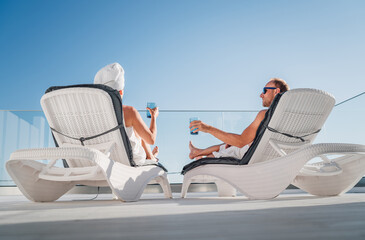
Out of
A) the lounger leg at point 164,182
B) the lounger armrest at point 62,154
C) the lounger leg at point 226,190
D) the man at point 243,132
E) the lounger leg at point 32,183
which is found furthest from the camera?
the lounger leg at point 226,190

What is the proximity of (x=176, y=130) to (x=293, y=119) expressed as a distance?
Answer: 4.03m

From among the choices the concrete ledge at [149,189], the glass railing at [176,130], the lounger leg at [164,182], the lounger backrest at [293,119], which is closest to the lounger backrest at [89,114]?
the lounger leg at [164,182]

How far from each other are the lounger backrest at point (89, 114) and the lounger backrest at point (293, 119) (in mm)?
1226

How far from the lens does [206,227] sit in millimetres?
833

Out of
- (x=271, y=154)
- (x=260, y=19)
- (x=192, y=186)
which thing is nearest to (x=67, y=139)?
(x=271, y=154)

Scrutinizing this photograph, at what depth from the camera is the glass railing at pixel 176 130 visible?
613 centimetres

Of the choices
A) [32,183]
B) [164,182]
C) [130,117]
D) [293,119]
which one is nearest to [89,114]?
[130,117]

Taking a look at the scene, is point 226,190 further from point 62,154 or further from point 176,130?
point 176,130

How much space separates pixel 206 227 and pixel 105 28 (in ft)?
86.9

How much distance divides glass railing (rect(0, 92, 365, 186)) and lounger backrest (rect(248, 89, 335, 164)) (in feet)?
11.5

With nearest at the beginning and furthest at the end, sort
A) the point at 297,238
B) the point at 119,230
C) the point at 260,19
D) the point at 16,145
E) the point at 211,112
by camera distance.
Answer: the point at 297,238, the point at 119,230, the point at 16,145, the point at 211,112, the point at 260,19

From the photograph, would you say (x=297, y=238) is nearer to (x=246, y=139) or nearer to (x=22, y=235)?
(x=22, y=235)

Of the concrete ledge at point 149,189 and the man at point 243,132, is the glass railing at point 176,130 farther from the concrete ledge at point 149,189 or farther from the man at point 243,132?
the man at point 243,132

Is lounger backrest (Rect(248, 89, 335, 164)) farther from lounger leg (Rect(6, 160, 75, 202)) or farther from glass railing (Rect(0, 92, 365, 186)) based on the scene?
glass railing (Rect(0, 92, 365, 186))
